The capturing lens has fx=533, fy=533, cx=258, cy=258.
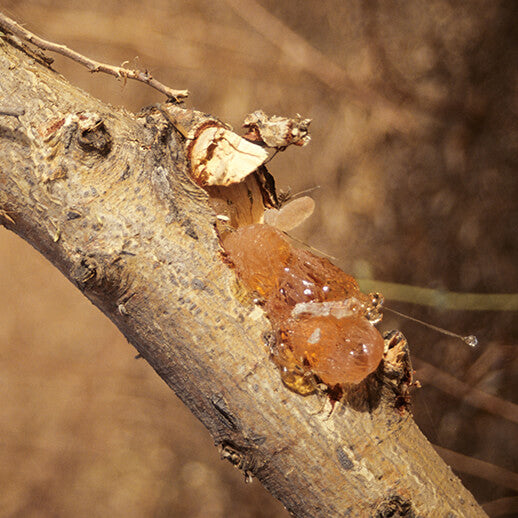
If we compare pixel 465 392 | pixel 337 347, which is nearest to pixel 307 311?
pixel 337 347

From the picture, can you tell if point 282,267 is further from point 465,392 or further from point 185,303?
point 465,392

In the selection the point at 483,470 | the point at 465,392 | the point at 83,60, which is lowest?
the point at 483,470

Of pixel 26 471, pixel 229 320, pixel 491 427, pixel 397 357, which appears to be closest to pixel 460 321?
pixel 491 427

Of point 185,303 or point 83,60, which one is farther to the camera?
point 83,60

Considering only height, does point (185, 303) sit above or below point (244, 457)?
above

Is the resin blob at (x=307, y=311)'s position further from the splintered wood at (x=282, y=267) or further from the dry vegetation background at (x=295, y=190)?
the dry vegetation background at (x=295, y=190)

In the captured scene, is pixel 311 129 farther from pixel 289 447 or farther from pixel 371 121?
pixel 289 447

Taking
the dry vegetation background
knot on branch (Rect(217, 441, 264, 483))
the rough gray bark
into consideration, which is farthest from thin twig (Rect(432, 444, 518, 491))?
knot on branch (Rect(217, 441, 264, 483))

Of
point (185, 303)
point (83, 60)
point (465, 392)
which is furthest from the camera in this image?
point (465, 392)
